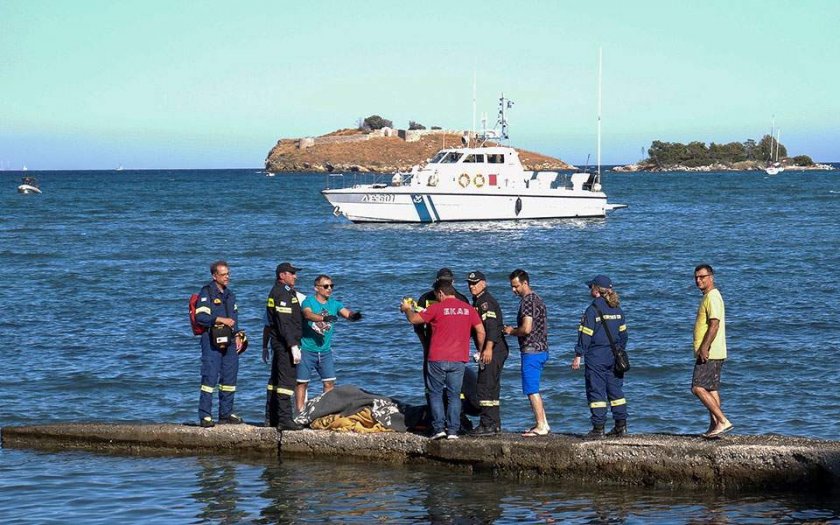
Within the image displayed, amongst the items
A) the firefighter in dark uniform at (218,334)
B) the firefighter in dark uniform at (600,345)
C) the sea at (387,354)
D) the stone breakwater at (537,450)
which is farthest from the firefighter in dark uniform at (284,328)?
the firefighter in dark uniform at (600,345)

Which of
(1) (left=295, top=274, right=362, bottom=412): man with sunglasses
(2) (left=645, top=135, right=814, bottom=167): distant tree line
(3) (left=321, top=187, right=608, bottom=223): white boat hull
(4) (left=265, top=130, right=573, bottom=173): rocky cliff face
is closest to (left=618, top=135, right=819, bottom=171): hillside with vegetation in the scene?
(2) (left=645, top=135, right=814, bottom=167): distant tree line

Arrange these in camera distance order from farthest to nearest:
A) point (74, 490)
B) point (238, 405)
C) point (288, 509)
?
point (238, 405) → point (74, 490) → point (288, 509)

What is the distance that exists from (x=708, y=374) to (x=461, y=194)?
3809 centimetres

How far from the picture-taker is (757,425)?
14391mm

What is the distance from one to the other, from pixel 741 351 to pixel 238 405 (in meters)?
8.35

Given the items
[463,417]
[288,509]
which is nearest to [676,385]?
[463,417]

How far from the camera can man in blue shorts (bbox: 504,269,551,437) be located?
11.3 meters

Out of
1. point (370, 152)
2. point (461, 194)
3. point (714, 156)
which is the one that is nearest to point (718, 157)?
point (714, 156)

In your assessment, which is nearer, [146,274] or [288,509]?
[288,509]

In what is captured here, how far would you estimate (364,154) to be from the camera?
174m

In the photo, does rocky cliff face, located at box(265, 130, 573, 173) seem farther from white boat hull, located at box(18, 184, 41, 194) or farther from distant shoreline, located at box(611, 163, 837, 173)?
white boat hull, located at box(18, 184, 41, 194)

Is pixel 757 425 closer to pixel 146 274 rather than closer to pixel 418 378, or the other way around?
pixel 418 378

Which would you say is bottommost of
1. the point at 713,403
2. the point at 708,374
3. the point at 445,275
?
the point at 713,403

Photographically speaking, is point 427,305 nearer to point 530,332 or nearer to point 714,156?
point 530,332
